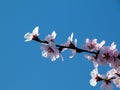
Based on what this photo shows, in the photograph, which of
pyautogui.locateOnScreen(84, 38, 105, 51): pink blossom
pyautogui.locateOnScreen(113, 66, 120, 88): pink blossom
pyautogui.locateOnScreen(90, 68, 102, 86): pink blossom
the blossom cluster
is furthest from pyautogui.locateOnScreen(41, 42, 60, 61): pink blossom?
pyautogui.locateOnScreen(113, 66, 120, 88): pink blossom

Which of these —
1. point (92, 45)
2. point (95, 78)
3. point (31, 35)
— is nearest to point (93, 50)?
point (92, 45)

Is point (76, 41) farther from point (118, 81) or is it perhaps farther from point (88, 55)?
point (118, 81)

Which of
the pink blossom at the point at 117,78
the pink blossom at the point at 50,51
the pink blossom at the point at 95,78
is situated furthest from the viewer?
the pink blossom at the point at 95,78

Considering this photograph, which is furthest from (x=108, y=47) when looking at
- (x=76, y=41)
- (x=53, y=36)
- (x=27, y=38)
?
(x=27, y=38)

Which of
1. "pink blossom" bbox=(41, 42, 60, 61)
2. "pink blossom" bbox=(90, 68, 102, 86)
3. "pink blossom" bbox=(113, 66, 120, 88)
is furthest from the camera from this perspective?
"pink blossom" bbox=(90, 68, 102, 86)

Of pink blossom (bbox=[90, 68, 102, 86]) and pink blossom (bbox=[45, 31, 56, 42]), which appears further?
pink blossom (bbox=[90, 68, 102, 86])

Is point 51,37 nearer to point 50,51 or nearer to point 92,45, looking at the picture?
point 50,51

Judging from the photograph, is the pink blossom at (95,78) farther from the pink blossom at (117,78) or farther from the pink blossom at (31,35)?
the pink blossom at (31,35)

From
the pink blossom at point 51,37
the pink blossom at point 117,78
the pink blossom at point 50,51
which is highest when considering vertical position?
the pink blossom at point 51,37

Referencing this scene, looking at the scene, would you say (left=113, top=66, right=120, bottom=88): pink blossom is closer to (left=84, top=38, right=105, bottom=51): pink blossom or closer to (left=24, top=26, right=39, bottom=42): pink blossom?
(left=84, top=38, right=105, bottom=51): pink blossom

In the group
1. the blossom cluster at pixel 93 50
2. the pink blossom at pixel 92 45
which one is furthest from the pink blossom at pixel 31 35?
the pink blossom at pixel 92 45
